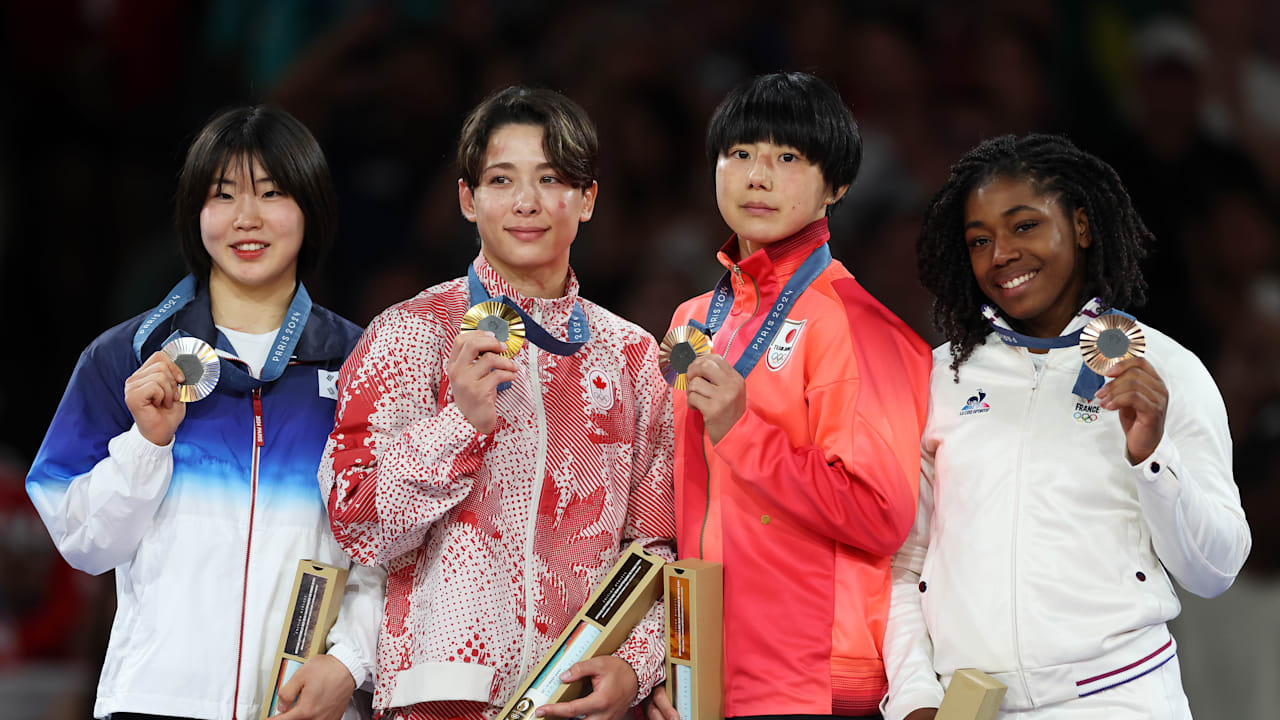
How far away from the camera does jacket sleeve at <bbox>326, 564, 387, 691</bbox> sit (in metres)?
2.20

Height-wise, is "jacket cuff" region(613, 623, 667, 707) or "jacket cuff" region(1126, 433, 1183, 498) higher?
"jacket cuff" region(1126, 433, 1183, 498)

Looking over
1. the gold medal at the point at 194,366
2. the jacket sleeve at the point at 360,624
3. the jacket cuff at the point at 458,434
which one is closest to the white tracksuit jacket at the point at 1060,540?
the jacket cuff at the point at 458,434

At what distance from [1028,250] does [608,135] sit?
3785 millimetres

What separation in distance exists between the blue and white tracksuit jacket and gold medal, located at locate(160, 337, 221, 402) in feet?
0.34

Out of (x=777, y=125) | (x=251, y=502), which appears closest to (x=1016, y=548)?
(x=777, y=125)

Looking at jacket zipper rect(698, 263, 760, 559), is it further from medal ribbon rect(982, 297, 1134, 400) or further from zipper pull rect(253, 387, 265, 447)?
zipper pull rect(253, 387, 265, 447)

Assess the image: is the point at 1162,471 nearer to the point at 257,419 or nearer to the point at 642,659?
the point at 642,659

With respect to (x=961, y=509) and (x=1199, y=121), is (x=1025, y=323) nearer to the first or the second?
(x=961, y=509)

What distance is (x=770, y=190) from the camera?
2.32 meters

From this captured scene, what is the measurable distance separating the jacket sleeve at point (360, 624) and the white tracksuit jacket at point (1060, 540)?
37.4 inches

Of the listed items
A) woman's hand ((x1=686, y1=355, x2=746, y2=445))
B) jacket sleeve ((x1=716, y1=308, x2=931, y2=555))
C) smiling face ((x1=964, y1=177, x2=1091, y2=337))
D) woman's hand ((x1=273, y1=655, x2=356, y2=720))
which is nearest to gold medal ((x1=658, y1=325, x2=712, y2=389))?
woman's hand ((x1=686, y1=355, x2=746, y2=445))

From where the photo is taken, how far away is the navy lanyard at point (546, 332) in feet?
7.22

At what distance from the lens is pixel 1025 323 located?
2.35 metres

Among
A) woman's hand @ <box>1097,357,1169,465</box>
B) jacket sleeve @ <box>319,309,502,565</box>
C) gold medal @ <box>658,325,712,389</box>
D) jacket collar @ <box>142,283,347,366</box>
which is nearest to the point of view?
woman's hand @ <box>1097,357,1169,465</box>
